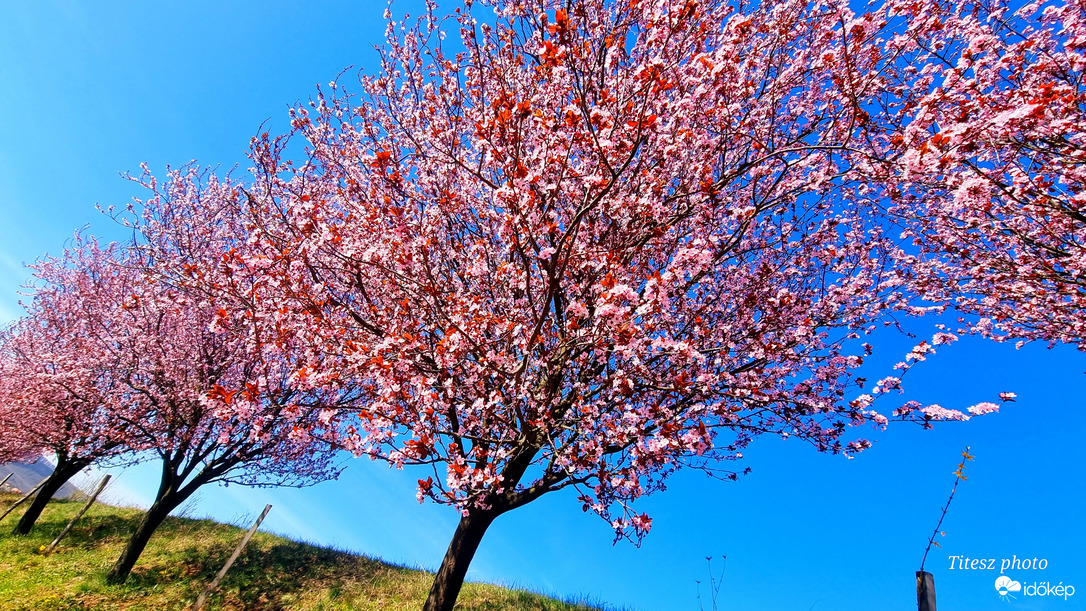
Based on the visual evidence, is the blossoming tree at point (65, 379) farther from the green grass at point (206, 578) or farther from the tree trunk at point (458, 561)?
the tree trunk at point (458, 561)

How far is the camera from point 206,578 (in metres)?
12.5

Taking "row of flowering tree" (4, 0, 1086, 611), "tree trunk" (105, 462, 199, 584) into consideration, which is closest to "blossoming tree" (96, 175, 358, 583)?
"tree trunk" (105, 462, 199, 584)

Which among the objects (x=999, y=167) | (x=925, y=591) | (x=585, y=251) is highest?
(x=999, y=167)

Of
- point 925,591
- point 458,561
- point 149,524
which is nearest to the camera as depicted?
point 925,591

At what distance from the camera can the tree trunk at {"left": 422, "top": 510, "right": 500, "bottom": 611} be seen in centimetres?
750

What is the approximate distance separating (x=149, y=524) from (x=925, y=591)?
15146 mm

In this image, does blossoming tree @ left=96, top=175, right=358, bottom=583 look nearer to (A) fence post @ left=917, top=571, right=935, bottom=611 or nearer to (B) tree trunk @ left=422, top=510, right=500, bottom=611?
(B) tree trunk @ left=422, top=510, right=500, bottom=611

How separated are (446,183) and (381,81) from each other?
1972 mm

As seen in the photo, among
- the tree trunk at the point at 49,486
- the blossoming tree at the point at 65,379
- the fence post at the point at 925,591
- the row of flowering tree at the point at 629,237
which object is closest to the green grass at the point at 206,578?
the tree trunk at the point at 49,486

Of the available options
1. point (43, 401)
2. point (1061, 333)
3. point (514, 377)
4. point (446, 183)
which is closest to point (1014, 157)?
point (1061, 333)

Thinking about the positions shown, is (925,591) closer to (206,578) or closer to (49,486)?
(206,578)

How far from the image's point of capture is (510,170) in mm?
5621

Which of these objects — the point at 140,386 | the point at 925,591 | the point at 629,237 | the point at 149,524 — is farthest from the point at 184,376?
the point at 925,591

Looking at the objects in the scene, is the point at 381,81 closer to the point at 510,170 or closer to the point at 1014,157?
the point at 510,170
